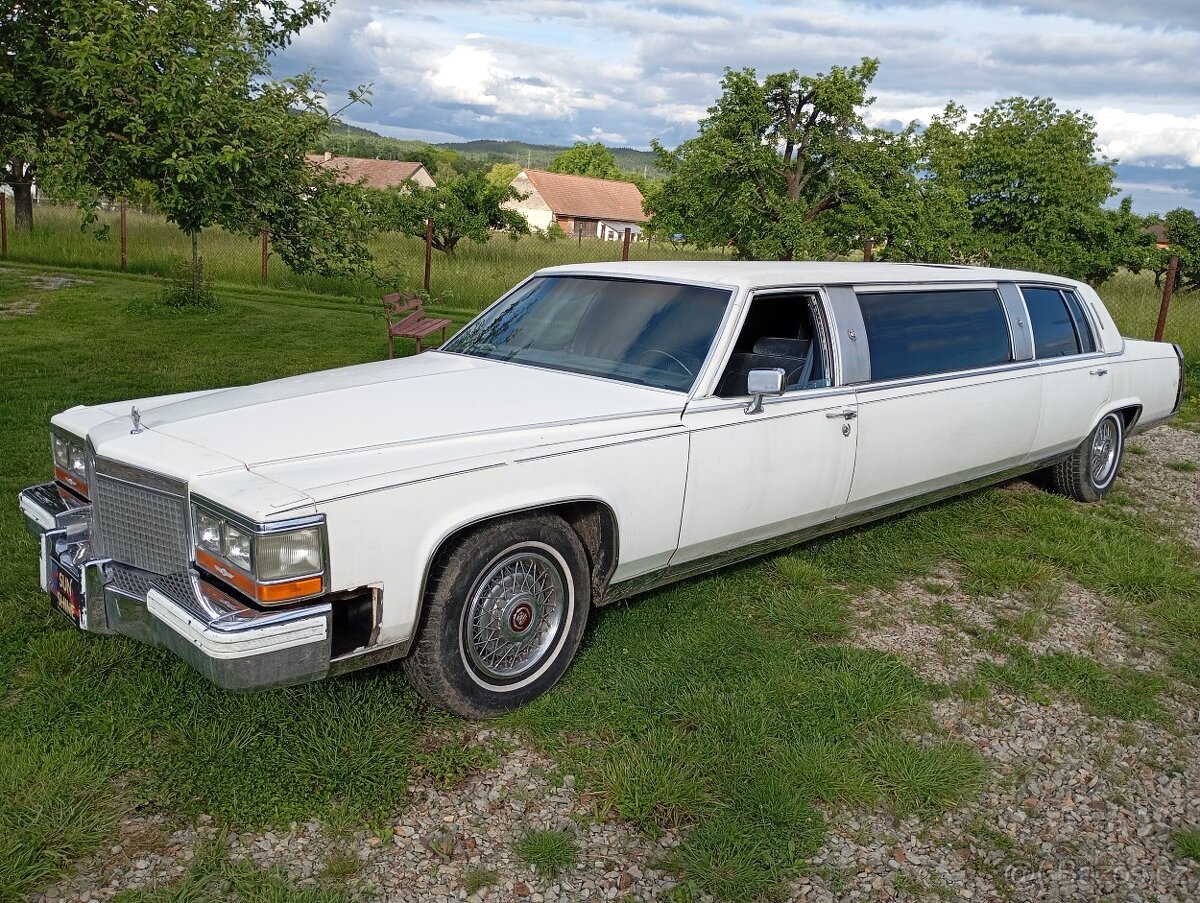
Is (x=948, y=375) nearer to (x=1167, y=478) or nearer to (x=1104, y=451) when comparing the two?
(x=1104, y=451)

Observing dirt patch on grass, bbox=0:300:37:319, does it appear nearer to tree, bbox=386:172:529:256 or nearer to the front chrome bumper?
tree, bbox=386:172:529:256

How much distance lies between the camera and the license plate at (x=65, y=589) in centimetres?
343

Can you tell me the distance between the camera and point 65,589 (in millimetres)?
3543

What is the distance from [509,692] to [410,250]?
23.8m

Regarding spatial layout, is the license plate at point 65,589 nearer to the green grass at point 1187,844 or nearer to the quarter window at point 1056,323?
the green grass at point 1187,844

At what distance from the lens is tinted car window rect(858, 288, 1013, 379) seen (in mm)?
5164

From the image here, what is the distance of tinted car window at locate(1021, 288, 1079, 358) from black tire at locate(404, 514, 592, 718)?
3902 millimetres

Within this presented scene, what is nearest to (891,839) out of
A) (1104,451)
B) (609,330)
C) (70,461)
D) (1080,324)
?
(609,330)

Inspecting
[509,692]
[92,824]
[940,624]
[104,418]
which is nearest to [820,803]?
[509,692]

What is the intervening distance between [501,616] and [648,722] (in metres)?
0.68

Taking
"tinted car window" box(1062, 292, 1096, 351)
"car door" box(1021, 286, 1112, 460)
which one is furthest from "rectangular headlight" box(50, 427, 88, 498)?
"tinted car window" box(1062, 292, 1096, 351)

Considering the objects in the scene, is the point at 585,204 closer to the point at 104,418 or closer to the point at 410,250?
the point at 410,250

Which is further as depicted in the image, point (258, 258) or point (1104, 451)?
point (258, 258)

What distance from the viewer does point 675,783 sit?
10.8ft
